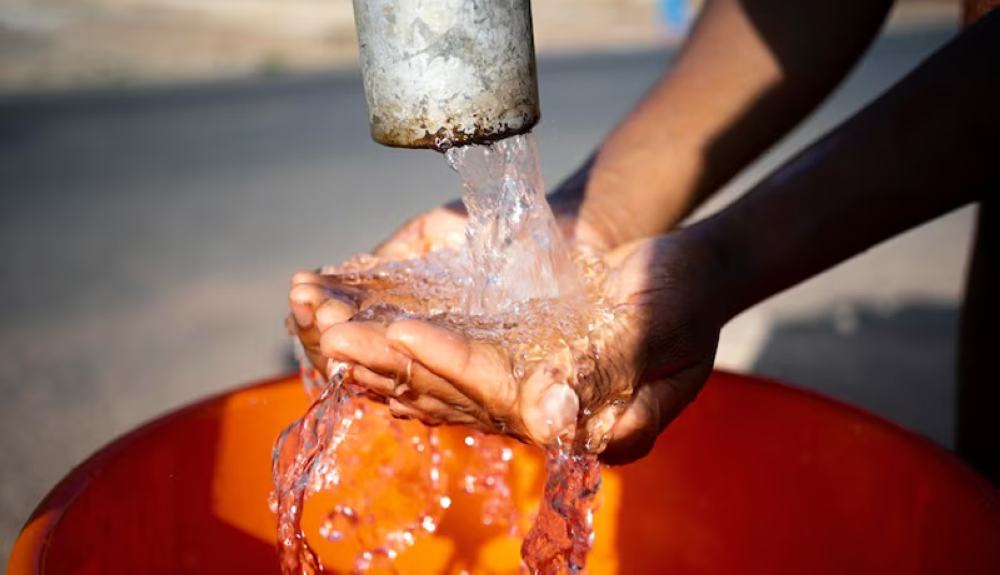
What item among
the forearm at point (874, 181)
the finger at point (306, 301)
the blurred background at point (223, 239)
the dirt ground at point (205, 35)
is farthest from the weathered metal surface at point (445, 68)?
the dirt ground at point (205, 35)

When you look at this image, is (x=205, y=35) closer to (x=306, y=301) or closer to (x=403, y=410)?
(x=306, y=301)

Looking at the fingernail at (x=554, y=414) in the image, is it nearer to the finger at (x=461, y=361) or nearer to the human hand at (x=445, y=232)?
the finger at (x=461, y=361)

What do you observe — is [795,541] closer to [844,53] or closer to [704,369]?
[704,369]

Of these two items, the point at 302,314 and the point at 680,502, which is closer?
the point at 302,314

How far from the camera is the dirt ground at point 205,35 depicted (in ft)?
25.9

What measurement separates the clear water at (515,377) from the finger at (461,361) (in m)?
0.03

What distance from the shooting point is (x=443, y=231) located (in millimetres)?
1290

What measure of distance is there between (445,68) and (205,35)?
9683 millimetres

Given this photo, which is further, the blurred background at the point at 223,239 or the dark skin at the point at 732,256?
the blurred background at the point at 223,239

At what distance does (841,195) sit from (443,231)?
20.4 inches

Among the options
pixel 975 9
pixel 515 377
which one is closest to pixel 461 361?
pixel 515 377

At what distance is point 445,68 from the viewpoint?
0.79 m

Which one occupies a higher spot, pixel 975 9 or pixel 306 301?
pixel 975 9

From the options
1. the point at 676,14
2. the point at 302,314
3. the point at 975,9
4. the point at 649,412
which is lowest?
the point at 676,14
